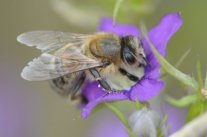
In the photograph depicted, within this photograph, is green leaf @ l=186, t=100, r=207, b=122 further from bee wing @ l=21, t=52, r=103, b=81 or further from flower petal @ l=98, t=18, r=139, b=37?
flower petal @ l=98, t=18, r=139, b=37

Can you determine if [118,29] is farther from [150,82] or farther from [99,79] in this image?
[150,82]

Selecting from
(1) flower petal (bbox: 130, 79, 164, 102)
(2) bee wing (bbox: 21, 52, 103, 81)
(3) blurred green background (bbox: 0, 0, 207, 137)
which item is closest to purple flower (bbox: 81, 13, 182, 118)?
(1) flower petal (bbox: 130, 79, 164, 102)

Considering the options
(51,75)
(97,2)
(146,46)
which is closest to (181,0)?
(97,2)

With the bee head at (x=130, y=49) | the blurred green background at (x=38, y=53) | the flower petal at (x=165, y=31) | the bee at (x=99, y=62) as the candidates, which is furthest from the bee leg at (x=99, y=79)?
the blurred green background at (x=38, y=53)

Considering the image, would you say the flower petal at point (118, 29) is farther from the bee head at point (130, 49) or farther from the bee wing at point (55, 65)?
the bee wing at point (55, 65)

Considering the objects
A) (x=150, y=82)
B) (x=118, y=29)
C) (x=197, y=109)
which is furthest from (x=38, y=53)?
(x=197, y=109)

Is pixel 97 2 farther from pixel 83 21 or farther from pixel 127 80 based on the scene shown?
pixel 127 80

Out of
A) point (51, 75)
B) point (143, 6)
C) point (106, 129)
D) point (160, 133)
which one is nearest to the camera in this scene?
point (160, 133)
